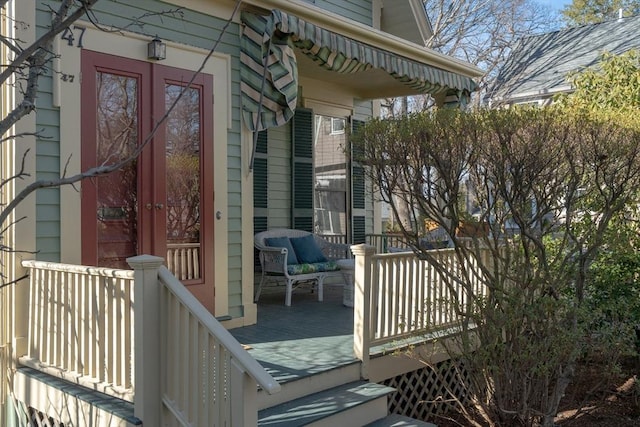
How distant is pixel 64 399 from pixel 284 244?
338 cm

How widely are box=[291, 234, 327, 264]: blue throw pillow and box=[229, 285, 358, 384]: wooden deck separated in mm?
469

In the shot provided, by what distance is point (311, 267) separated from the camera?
20.5 ft

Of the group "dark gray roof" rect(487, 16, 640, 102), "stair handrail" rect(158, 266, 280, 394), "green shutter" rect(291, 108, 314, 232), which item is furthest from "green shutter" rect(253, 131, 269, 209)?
"dark gray roof" rect(487, 16, 640, 102)

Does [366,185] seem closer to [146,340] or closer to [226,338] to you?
[146,340]

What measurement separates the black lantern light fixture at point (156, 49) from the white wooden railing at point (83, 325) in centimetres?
184

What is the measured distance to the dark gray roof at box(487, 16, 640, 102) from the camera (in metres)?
14.0

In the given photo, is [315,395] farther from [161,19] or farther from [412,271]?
[161,19]

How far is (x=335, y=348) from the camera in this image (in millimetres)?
4453

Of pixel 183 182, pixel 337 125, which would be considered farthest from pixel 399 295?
pixel 337 125

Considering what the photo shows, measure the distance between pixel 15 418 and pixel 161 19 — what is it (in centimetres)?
317

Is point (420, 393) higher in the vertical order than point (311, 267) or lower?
lower

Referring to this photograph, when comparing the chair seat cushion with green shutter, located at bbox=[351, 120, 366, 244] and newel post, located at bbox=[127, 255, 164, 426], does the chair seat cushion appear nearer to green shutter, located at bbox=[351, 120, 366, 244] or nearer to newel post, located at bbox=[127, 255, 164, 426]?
green shutter, located at bbox=[351, 120, 366, 244]

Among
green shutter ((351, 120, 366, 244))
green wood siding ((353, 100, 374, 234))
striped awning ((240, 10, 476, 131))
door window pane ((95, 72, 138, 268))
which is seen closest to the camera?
door window pane ((95, 72, 138, 268))

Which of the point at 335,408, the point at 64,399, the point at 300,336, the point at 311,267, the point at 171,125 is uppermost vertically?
the point at 171,125
